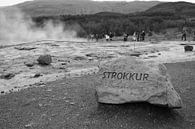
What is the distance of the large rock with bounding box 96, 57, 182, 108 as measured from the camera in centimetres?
591

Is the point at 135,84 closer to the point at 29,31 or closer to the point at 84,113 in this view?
the point at 84,113

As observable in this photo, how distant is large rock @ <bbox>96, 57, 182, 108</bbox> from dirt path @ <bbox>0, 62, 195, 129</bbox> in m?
0.33

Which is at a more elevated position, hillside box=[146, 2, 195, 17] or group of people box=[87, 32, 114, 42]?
hillside box=[146, 2, 195, 17]

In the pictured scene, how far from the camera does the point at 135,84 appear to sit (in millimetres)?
6148

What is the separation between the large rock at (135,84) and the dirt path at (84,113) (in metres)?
0.33

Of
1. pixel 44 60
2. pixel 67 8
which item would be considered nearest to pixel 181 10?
pixel 67 8

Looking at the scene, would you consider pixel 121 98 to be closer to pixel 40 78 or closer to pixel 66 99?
pixel 66 99

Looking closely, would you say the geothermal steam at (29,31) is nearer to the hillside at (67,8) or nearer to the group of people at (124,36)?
the group of people at (124,36)

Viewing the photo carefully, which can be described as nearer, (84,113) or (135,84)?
(135,84)

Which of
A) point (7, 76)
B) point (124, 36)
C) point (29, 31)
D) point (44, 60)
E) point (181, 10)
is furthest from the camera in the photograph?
point (181, 10)

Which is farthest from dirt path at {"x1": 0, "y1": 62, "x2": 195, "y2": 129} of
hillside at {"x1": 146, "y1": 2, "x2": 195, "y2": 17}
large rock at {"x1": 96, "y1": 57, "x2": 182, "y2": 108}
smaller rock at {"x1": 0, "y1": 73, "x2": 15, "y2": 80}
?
hillside at {"x1": 146, "y1": 2, "x2": 195, "y2": 17}

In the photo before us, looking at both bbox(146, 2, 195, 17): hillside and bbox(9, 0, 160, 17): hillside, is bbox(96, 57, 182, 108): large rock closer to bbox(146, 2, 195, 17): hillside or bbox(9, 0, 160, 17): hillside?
bbox(146, 2, 195, 17): hillside

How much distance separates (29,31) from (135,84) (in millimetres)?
28543

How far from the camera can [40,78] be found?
1252 centimetres
